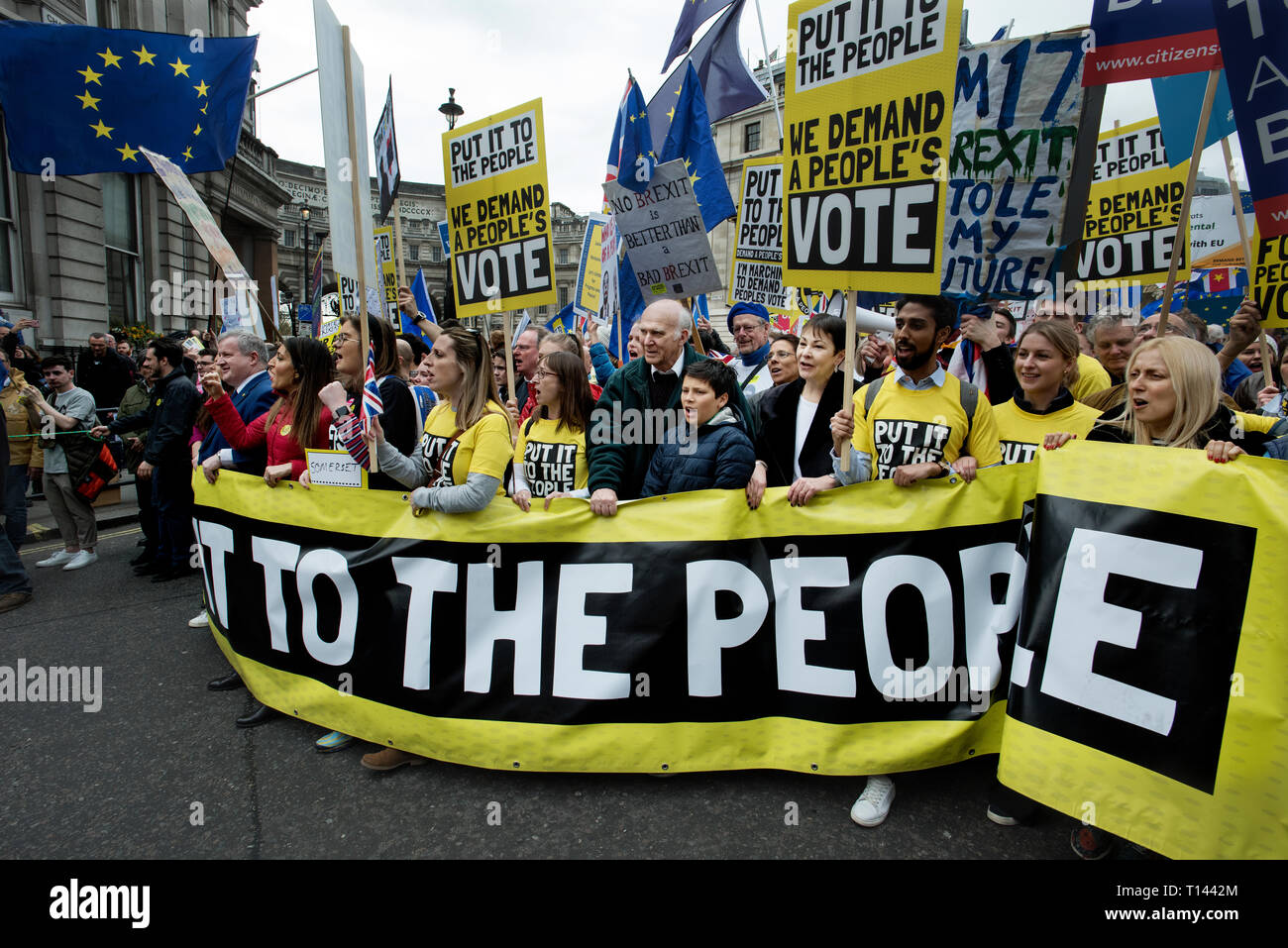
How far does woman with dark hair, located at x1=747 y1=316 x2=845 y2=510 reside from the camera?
12.0ft

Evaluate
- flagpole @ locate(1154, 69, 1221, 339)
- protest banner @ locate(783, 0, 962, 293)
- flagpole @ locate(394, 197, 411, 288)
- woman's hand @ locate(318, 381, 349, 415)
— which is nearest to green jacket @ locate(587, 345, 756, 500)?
protest banner @ locate(783, 0, 962, 293)

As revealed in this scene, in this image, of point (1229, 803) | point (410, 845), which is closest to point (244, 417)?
point (410, 845)

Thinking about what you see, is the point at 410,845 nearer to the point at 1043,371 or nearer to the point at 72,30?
the point at 1043,371

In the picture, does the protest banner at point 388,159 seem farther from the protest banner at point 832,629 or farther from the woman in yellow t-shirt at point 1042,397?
the woman in yellow t-shirt at point 1042,397

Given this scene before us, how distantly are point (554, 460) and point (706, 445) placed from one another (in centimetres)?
89

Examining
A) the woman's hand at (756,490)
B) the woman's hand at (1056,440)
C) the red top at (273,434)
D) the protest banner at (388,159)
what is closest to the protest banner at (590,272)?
the protest banner at (388,159)

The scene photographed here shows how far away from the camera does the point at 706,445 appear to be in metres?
3.20

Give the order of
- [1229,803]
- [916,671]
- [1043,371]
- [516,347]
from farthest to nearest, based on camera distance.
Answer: [516,347] < [1043,371] < [916,671] < [1229,803]

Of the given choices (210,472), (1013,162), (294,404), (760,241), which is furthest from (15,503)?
(1013,162)

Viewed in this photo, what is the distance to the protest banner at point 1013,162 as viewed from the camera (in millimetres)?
4355

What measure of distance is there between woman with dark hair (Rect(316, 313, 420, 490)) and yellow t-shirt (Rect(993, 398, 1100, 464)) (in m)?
3.16

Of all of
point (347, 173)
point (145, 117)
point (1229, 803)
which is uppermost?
point (145, 117)
